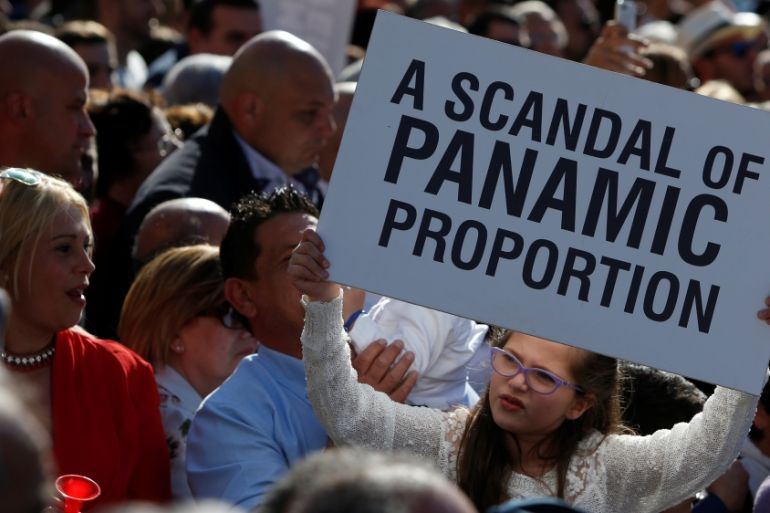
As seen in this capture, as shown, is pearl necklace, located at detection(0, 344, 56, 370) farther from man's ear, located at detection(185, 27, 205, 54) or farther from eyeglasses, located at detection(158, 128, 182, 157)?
man's ear, located at detection(185, 27, 205, 54)

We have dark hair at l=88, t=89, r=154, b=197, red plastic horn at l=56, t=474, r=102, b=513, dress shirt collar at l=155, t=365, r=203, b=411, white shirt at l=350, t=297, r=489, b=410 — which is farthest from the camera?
dark hair at l=88, t=89, r=154, b=197

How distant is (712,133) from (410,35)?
79cm

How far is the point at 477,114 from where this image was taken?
3.70 m

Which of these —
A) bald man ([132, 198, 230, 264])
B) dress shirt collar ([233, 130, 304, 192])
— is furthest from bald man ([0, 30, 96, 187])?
dress shirt collar ([233, 130, 304, 192])

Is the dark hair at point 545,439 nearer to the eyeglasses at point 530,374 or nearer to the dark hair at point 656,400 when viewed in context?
the eyeglasses at point 530,374

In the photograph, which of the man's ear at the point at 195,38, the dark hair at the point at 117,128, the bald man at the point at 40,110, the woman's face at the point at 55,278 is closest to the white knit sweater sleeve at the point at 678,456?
the woman's face at the point at 55,278

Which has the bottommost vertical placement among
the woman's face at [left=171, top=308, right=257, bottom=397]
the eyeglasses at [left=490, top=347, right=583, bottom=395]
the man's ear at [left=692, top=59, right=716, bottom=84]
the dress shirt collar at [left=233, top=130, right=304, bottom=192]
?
the woman's face at [left=171, top=308, right=257, bottom=397]

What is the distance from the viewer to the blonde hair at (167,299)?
4.77 meters

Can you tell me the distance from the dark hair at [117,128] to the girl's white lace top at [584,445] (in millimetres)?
3109

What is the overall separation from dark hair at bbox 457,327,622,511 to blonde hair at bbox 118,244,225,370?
4.06 ft

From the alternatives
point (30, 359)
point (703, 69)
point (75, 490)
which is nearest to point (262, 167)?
point (30, 359)

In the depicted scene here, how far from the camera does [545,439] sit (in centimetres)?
374

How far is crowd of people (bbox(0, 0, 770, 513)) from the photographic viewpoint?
3604 millimetres

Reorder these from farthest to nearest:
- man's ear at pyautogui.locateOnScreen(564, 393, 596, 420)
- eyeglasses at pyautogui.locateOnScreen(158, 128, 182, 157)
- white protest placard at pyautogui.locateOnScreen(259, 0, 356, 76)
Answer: white protest placard at pyautogui.locateOnScreen(259, 0, 356, 76) → eyeglasses at pyautogui.locateOnScreen(158, 128, 182, 157) → man's ear at pyautogui.locateOnScreen(564, 393, 596, 420)
